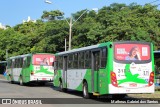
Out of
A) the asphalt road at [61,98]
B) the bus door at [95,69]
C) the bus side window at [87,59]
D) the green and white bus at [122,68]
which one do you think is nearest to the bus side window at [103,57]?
the green and white bus at [122,68]

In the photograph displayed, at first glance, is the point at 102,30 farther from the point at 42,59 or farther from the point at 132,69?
the point at 132,69

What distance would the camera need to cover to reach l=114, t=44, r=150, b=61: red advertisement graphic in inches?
680

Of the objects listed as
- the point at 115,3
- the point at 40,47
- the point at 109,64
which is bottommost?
the point at 109,64

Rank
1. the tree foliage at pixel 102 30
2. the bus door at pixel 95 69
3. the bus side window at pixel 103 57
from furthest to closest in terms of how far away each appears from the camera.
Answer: the tree foliage at pixel 102 30
the bus door at pixel 95 69
the bus side window at pixel 103 57

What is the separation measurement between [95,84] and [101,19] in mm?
35653

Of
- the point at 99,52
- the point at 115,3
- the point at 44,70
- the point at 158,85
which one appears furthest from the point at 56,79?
the point at 115,3

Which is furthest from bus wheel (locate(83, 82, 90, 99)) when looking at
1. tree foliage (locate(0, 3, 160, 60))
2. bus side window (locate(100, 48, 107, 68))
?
tree foliage (locate(0, 3, 160, 60))

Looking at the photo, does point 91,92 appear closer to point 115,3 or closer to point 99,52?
point 99,52

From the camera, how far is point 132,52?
1745 centimetres

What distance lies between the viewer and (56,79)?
27.0 meters

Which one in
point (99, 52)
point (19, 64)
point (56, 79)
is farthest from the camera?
point (19, 64)

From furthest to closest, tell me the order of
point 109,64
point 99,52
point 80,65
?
point 80,65 < point 99,52 < point 109,64

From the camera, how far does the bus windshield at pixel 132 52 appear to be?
56.6ft

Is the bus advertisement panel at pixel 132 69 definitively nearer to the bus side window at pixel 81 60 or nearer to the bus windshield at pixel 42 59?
the bus side window at pixel 81 60
